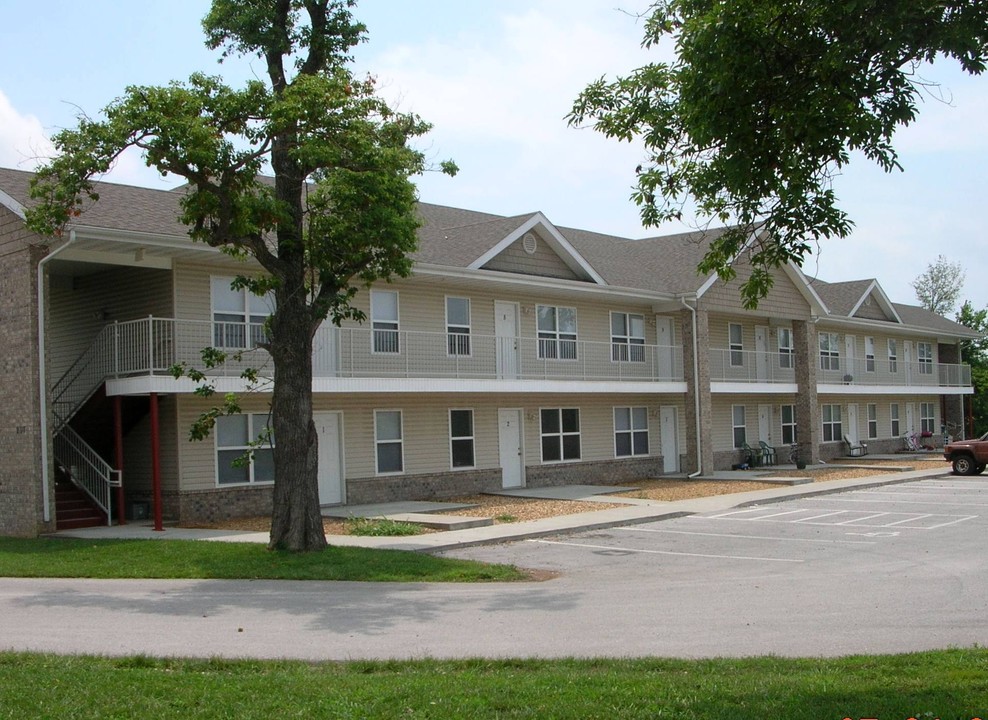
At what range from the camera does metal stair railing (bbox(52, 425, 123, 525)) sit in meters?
20.2

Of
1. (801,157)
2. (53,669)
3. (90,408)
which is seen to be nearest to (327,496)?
(90,408)

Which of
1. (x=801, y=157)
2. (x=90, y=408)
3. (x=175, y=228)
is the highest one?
(x=175, y=228)

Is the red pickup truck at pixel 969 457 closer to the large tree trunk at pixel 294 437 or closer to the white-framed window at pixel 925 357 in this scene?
the white-framed window at pixel 925 357

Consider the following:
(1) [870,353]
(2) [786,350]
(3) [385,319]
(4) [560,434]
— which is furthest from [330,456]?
(1) [870,353]

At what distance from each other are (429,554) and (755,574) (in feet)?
16.6

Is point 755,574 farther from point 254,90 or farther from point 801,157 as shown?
point 254,90

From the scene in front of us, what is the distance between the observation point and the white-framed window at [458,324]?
26.0 metres

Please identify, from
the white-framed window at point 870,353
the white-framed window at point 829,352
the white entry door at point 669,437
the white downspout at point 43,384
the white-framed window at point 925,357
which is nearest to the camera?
the white downspout at point 43,384

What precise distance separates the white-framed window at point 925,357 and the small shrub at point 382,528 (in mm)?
35918

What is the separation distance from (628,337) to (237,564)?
62.7 feet

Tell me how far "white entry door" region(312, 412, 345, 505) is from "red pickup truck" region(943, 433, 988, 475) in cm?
2054

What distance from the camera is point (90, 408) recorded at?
67.9 ft

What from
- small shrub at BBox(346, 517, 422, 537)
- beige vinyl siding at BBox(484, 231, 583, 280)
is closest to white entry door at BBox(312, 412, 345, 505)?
small shrub at BBox(346, 517, 422, 537)

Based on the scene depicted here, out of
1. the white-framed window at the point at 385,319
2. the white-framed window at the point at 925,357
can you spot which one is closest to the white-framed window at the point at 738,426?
the white-framed window at the point at 385,319
